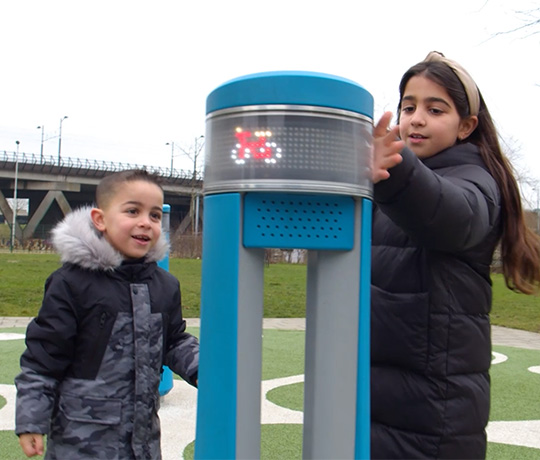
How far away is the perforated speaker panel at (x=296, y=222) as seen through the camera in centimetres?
115

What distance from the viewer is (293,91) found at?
1127mm

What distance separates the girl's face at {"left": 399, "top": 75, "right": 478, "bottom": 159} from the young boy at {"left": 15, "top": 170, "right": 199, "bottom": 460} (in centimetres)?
89

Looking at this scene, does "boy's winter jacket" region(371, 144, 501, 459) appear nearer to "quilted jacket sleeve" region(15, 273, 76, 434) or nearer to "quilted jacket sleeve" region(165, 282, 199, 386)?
"quilted jacket sleeve" region(165, 282, 199, 386)

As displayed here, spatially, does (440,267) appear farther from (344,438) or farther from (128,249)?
(128,249)

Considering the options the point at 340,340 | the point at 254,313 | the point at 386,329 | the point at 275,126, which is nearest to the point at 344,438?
the point at 340,340

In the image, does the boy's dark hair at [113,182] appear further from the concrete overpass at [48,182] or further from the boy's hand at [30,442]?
the concrete overpass at [48,182]

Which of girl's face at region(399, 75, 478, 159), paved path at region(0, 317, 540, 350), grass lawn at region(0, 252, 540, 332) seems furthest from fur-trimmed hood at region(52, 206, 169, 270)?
grass lawn at region(0, 252, 540, 332)

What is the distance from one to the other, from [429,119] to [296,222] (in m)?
0.61

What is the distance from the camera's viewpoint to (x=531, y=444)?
3.28 metres

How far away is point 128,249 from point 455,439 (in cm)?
115

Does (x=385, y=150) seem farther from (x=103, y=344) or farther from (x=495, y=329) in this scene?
(x=495, y=329)

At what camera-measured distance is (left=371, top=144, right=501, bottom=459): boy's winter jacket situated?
56.9 inches

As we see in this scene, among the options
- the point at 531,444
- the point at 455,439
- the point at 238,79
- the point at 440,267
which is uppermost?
the point at 238,79

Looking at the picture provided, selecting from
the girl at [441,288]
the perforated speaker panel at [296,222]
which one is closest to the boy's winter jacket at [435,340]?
the girl at [441,288]
